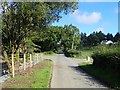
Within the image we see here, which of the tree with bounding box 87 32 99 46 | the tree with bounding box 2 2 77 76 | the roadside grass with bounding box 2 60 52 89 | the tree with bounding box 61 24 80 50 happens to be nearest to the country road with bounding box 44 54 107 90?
the roadside grass with bounding box 2 60 52 89

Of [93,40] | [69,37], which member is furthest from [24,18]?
[93,40]

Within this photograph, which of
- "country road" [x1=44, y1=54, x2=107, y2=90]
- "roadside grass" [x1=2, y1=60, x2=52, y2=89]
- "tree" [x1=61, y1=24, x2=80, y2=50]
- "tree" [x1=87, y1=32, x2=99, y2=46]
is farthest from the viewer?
"tree" [x1=87, y1=32, x2=99, y2=46]

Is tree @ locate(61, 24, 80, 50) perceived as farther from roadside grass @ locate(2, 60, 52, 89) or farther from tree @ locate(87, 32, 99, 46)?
roadside grass @ locate(2, 60, 52, 89)

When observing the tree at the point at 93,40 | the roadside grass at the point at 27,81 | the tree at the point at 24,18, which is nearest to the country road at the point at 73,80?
the roadside grass at the point at 27,81

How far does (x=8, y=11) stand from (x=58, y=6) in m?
3.92

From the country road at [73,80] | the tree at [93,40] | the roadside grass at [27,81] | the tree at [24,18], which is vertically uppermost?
the tree at [93,40]

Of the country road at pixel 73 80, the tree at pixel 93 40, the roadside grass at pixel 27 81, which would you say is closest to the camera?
the roadside grass at pixel 27 81

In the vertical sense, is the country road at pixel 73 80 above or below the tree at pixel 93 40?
below

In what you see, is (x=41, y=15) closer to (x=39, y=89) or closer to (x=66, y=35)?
(x=39, y=89)

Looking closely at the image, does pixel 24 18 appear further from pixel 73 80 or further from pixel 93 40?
pixel 93 40

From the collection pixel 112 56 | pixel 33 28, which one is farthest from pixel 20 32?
pixel 112 56

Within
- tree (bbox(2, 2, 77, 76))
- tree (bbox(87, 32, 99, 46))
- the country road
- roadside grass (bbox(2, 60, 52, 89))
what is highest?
tree (bbox(87, 32, 99, 46))

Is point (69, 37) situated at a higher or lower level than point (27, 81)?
higher

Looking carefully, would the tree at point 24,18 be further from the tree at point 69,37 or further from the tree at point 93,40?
the tree at point 93,40
